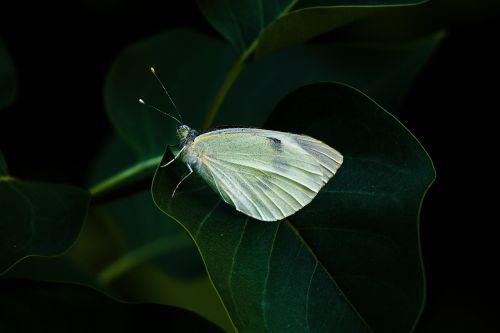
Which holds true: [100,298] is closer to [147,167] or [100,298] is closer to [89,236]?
[147,167]

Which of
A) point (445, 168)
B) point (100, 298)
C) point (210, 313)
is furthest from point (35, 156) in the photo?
point (445, 168)

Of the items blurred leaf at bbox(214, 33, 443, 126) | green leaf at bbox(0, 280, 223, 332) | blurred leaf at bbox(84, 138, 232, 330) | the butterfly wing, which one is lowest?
blurred leaf at bbox(84, 138, 232, 330)

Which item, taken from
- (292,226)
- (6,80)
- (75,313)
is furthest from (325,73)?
(75,313)

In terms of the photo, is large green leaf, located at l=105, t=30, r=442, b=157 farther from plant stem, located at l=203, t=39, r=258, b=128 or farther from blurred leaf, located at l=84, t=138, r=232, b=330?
blurred leaf, located at l=84, t=138, r=232, b=330

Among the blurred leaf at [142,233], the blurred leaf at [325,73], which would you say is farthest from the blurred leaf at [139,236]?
the blurred leaf at [325,73]

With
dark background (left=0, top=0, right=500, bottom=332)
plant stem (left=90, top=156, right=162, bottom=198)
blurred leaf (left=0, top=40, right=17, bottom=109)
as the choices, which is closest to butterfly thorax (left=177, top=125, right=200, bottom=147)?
plant stem (left=90, top=156, right=162, bottom=198)

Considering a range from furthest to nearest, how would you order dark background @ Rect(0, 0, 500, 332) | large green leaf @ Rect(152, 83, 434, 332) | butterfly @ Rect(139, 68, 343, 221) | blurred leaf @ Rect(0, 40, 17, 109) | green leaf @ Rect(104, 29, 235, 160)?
1. dark background @ Rect(0, 0, 500, 332)
2. green leaf @ Rect(104, 29, 235, 160)
3. blurred leaf @ Rect(0, 40, 17, 109)
4. butterfly @ Rect(139, 68, 343, 221)
5. large green leaf @ Rect(152, 83, 434, 332)
